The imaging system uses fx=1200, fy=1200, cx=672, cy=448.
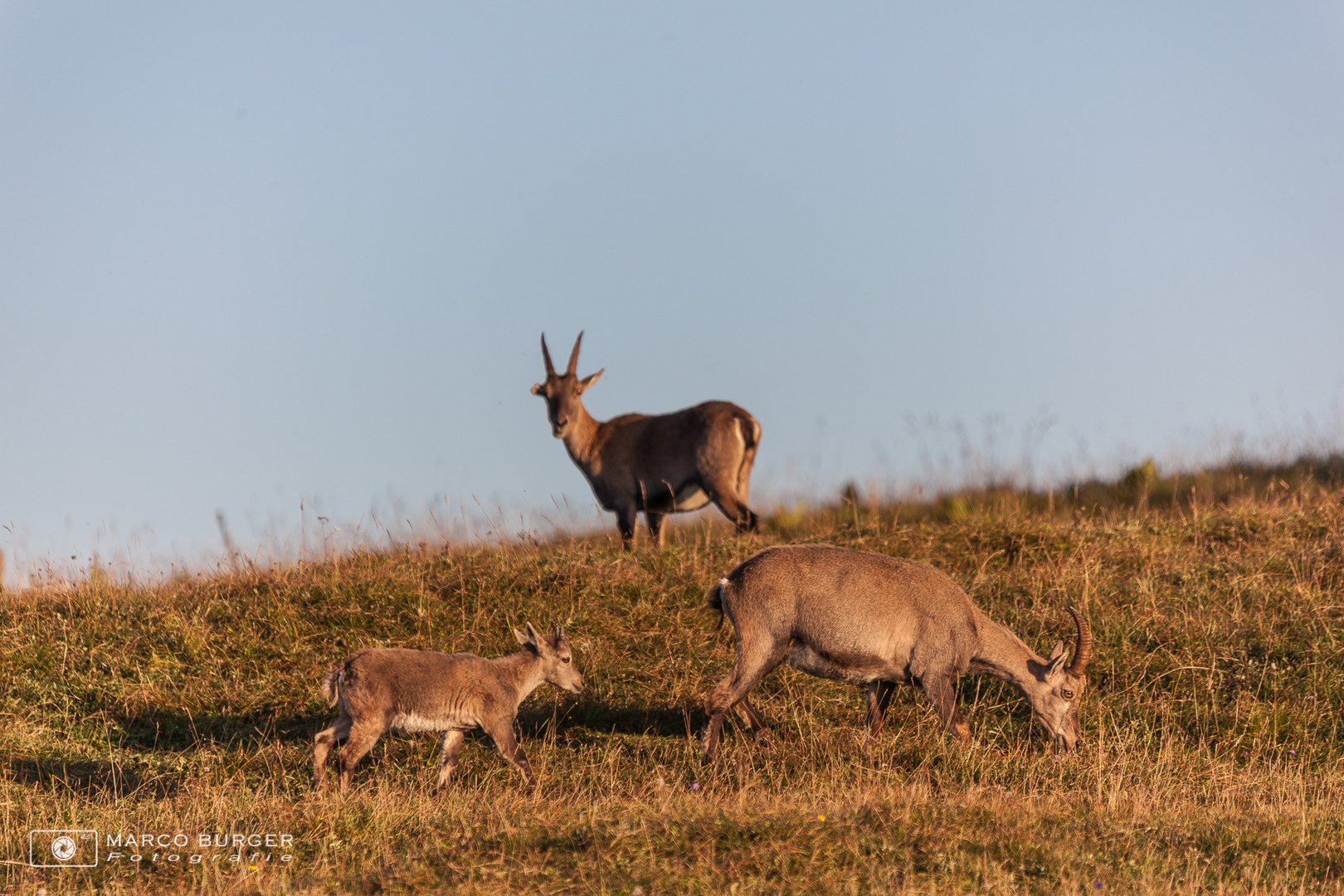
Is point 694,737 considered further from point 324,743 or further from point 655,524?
point 655,524

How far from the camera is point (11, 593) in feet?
42.2

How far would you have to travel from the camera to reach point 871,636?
8336 millimetres

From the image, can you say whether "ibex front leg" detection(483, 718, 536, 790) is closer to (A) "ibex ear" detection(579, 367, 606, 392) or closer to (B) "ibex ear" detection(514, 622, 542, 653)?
(B) "ibex ear" detection(514, 622, 542, 653)

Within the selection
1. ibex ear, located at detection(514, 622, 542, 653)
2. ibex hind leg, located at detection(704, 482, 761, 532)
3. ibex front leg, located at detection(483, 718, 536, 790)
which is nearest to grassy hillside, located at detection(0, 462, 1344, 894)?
ibex front leg, located at detection(483, 718, 536, 790)

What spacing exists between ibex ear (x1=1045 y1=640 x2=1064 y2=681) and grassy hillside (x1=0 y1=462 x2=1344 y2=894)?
0.54 metres

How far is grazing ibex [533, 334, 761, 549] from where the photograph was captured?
14914 millimetres

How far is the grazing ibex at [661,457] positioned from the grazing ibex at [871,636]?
19.4 feet

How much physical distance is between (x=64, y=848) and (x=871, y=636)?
5089 mm

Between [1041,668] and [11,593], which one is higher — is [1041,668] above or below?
below

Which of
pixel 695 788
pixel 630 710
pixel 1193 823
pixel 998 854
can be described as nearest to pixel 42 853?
pixel 695 788

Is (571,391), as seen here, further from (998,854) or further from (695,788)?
(998,854)

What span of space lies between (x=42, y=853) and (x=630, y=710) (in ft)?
14.2

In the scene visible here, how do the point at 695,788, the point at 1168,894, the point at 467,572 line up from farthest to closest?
the point at 467,572 → the point at 695,788 → the point at 1168,894

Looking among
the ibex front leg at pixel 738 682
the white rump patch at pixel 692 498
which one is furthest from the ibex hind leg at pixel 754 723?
the white rump patch at pixel 692 498
